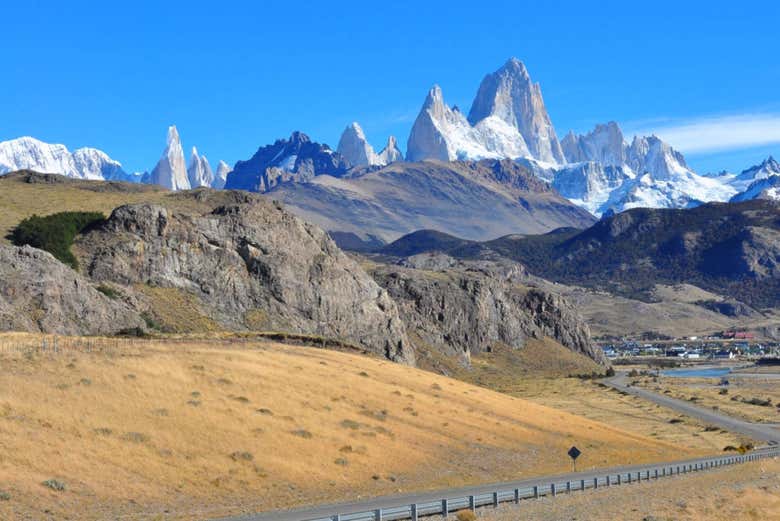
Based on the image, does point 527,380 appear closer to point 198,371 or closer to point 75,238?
point 75,238

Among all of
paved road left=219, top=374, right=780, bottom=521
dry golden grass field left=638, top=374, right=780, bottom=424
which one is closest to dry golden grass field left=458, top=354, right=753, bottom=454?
paved road left=219, top=374, right=780, bottom=521

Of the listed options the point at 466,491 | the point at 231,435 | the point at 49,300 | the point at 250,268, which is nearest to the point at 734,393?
the point at 250,268

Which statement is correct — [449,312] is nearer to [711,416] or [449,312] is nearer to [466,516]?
[711,416]

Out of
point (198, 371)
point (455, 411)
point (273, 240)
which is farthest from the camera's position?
point (273, 240)

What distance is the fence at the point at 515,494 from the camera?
3531cm

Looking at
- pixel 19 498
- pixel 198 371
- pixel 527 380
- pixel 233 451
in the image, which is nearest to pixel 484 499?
pixel 233 451

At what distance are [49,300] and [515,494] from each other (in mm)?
53404

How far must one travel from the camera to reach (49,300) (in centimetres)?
8306

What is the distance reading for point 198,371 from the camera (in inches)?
2261

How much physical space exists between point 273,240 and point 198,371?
70.7 meters

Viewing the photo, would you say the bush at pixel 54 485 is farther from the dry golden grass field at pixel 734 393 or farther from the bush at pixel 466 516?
the dry golden grass field at pixel 734 393

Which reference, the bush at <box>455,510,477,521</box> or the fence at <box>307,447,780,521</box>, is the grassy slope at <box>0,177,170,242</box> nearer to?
the fence at <box>307,447,780,521</box>

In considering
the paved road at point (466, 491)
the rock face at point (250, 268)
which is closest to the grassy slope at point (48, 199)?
the rock face at point (250, 268)

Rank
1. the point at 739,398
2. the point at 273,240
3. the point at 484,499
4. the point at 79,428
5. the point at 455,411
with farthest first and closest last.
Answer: the point at 739,398, the point at 273,240, the point at 455,411, the point at 79,428, the point at 484,499
